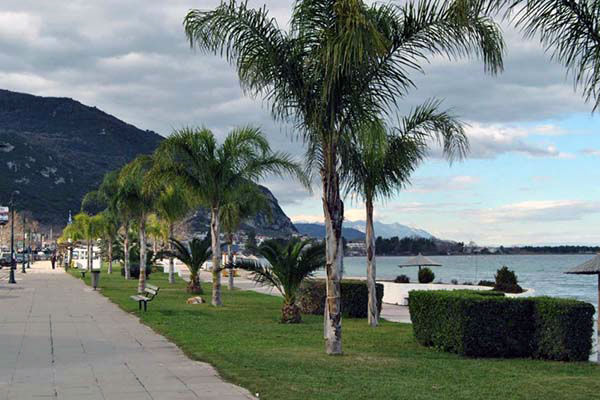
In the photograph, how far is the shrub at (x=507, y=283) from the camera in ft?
97.0

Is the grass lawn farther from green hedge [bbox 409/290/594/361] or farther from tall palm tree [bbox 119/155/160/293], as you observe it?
tall palm tree [bbox 119/155/160/293]

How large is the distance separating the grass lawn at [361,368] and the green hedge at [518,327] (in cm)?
30

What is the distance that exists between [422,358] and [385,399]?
393 cm

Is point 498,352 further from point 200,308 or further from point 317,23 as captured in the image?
point 200,308

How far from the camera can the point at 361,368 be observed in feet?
37.2

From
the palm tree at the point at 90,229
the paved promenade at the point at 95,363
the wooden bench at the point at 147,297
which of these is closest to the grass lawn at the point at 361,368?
the paved promenade at the point at 95,363

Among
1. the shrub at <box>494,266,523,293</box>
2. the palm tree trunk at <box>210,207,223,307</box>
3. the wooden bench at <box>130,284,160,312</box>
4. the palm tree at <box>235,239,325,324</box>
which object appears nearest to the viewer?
the palm tree at <box>235,239,325,324</box>

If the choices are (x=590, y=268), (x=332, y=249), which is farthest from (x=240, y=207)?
(x=590, y=268)

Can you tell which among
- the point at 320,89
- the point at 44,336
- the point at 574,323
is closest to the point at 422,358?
the point at 574,323

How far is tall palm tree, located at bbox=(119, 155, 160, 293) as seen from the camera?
26.2 m

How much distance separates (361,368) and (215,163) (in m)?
13.9

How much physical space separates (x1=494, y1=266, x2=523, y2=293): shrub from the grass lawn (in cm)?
1238

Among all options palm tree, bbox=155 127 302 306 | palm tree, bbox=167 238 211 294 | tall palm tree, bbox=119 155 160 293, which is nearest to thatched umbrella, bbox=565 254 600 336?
palm tree, bbox=155 127 302 306

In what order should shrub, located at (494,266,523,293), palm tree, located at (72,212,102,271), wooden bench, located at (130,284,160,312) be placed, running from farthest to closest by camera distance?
palm tree, located at (72,212,102,271)
shrub, located at (494,266,523,293)
wooden bench, located at (130,284,160,312)
